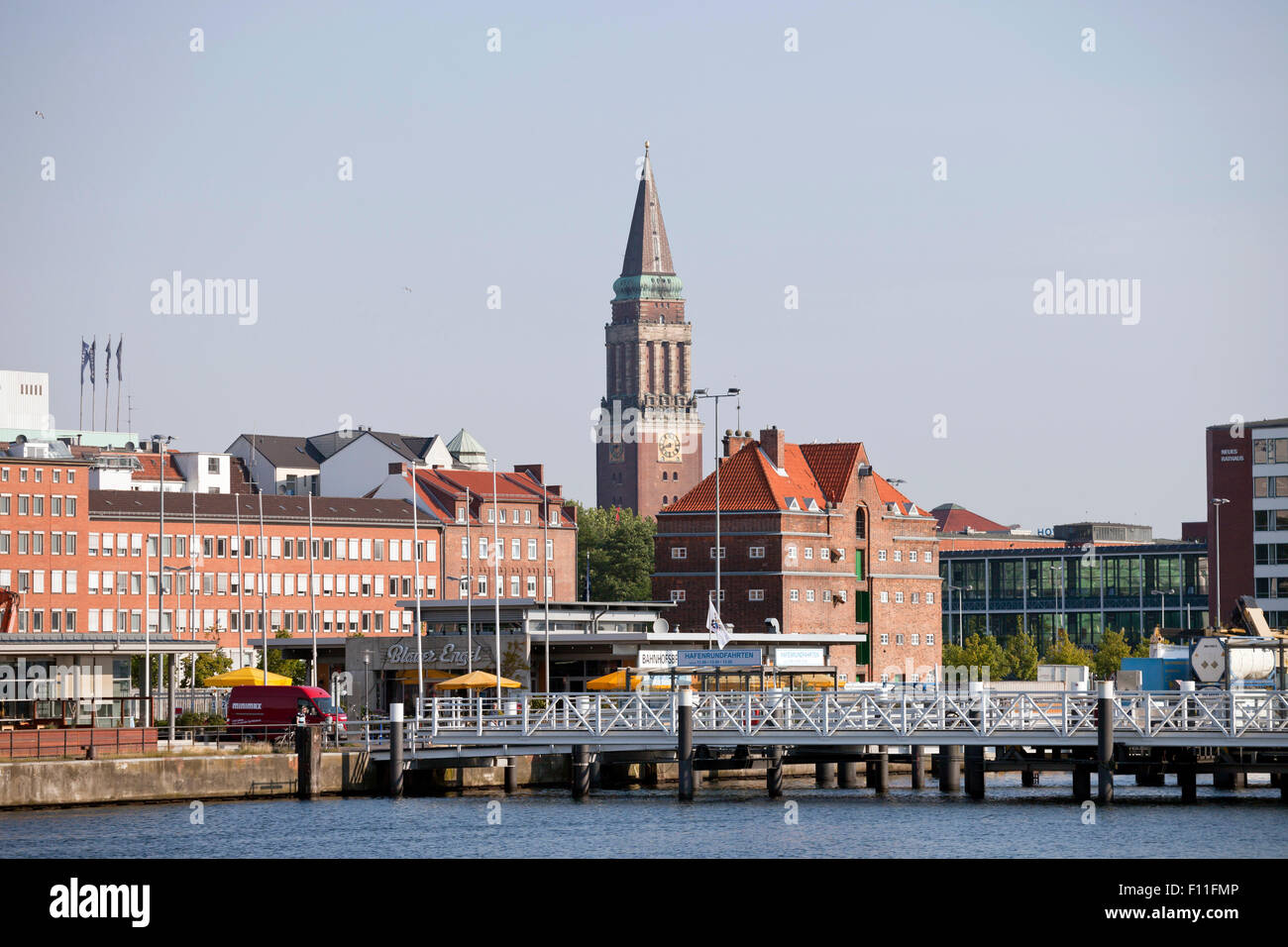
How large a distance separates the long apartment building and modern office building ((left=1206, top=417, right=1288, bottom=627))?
45.1 meters

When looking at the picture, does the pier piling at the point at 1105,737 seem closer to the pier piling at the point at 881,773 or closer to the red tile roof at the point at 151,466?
the pier piling at the point at 881,773

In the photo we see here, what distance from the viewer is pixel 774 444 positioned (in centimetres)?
11994

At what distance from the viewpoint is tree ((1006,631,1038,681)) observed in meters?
127

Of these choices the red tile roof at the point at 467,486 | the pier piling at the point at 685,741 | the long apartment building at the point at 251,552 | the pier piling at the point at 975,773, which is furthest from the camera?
the red tile roof at the point at 467,486

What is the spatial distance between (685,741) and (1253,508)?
85338mm

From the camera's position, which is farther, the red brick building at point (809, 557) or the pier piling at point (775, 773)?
the red brick building at point (809, 557)

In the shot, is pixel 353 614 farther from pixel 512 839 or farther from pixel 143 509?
pixel 512 839

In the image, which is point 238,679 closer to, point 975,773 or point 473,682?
point 473,682

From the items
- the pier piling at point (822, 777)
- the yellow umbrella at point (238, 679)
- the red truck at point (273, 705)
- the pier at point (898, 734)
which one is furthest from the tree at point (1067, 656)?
the red truck at point (273, 705)

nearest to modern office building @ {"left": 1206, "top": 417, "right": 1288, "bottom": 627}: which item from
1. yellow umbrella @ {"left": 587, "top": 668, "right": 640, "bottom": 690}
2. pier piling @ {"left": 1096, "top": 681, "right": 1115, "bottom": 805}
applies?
yellow umbrella @ {"left": 587, "top": 668, "right": 640, "bottom": 690}

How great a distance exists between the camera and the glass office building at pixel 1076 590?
164 m

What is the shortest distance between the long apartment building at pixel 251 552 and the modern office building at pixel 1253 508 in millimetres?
45126

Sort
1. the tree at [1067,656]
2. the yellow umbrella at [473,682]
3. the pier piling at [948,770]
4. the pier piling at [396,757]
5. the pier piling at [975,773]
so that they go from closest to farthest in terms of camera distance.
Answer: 1. the pier piling at [975,773]
2. the pier piling at [948,770]
3. the pier piling at [396,757]
4. the yellow umbrella at [473,682]
5. the tree at [1067,656]
